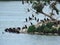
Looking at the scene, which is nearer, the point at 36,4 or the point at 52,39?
the point at 52,39

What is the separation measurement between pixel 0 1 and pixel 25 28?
248ft

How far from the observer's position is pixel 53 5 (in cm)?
3909

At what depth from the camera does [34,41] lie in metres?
32.3

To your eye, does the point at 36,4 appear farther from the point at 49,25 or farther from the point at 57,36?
the point at 57,36

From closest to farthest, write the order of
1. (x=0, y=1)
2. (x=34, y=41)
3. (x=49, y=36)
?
(x=34, y=41) → (x=49, y=36) → (x=0, y=1)

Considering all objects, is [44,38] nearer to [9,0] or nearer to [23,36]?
[23,36]

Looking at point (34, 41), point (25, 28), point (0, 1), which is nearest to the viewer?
point (34, 41)

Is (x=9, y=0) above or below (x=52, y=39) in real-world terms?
below

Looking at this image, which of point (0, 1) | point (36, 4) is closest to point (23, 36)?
point (36, 4)

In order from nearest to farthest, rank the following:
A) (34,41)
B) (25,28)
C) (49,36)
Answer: (34,41)
(49,36)
(25,28)

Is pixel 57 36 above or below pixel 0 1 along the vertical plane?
above

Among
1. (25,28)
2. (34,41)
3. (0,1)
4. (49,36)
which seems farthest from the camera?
(0,1)

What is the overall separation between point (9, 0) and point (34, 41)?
83447 mm

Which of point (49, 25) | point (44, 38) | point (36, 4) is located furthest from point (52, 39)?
point (36, 4)
